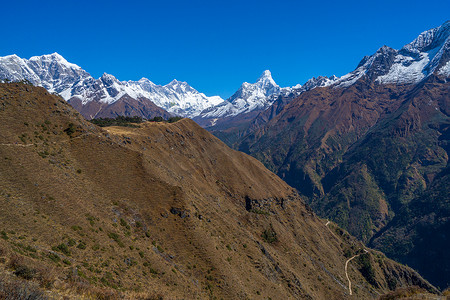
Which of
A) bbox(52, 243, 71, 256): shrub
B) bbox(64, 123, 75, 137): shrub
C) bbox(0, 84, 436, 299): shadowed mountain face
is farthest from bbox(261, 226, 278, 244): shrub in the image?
bbox(52, 243, 71, 256): shrub

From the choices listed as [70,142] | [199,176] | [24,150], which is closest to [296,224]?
[199,176]

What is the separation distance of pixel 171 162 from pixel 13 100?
160 ft

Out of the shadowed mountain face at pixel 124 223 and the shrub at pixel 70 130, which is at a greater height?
the shrub at pixel 70 130

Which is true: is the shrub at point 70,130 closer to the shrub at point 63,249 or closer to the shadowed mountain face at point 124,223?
the shadowed mountain face at point 124,223

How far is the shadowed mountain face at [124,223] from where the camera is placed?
34438mm

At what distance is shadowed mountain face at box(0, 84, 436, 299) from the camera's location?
113 feet

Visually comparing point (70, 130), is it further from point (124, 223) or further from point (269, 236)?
point (269, 236)

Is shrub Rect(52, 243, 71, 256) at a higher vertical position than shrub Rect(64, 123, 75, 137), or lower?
lower

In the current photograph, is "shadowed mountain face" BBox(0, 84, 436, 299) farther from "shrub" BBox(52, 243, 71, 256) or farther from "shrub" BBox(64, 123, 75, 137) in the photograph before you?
"shrub" BBox(52, 243, 71, 256)

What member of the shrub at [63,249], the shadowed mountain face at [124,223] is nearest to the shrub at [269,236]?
the shadowed mountain face at [124,223]

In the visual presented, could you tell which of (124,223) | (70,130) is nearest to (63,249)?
(124,223)

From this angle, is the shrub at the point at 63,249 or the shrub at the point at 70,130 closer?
the shrub at the point at 63,249

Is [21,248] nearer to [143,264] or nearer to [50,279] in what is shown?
[50,279]

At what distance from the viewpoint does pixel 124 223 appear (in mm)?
53094
